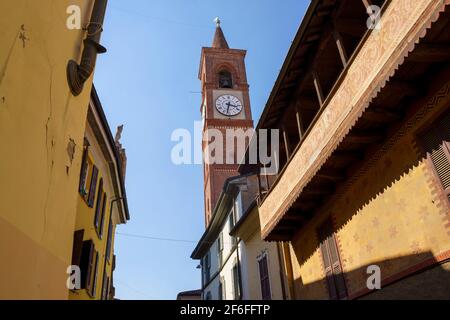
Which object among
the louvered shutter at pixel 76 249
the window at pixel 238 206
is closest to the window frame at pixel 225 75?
the window at pixel 238 206

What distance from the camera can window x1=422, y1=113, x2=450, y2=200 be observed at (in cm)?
632

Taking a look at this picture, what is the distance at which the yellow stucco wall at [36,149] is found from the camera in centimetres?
433

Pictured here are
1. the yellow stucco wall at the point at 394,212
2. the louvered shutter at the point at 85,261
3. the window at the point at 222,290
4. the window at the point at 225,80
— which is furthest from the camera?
the window at the point at 225,80

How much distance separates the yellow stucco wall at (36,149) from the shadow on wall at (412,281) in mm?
5648

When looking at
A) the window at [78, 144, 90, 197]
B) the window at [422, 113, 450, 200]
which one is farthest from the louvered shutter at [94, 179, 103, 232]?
the window at [422, 113, 450, 200]

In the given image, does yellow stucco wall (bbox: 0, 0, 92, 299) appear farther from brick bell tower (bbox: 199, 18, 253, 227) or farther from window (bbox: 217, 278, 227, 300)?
brick bell tower (bbox: 199, 18, 253, 227)

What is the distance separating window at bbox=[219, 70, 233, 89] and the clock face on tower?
188cm

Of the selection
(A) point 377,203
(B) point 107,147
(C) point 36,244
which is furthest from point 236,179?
(C) point 36,244

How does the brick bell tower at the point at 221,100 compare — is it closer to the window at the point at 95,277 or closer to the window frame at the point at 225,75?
the window frame at the point at 225,75

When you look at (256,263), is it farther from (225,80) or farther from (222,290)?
(225,80)

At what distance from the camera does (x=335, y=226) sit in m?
9.84

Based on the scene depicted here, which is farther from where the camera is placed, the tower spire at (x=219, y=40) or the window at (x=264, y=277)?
the tower spire at (x=219, y=40)

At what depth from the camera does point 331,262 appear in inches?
394

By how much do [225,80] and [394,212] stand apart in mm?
38369
